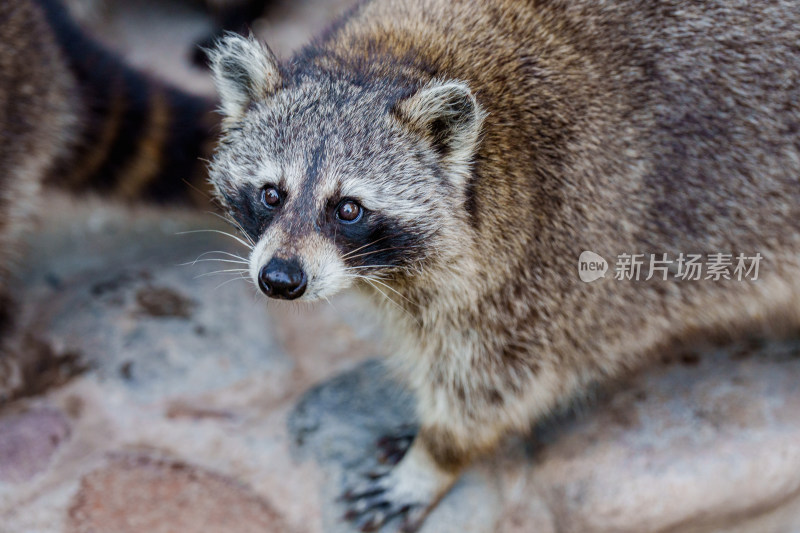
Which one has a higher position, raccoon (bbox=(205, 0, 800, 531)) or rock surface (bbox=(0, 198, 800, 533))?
raccoon (bbox=(205, 0, 800, 531))

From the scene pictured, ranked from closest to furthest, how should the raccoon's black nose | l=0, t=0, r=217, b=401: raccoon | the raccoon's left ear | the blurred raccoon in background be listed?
the raccoon's black nose → the raccoon's left ear → l=0, t=0, r=217, b=401: raccoon → the blurred raccoon in background

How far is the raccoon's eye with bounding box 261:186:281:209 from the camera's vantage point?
2.84m

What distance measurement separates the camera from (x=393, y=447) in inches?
141

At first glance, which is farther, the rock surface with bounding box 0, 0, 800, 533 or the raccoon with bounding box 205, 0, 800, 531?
the rock surface with bounding box 0, 0, 800, 533

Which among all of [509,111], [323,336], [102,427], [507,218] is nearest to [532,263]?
[507,218]

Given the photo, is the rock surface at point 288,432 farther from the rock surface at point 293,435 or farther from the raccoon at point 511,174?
the raccoon at point 511,174

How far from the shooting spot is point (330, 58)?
3.05 meters

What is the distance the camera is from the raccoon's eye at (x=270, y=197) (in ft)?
9.30
